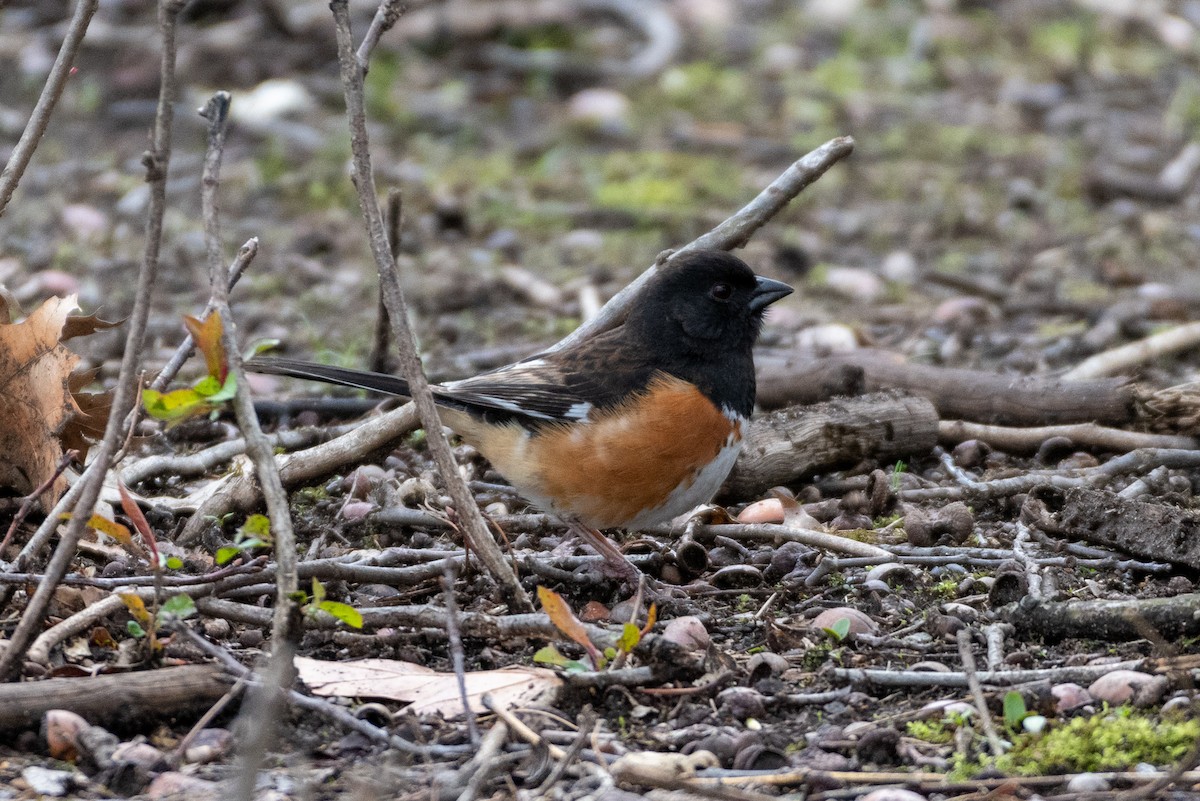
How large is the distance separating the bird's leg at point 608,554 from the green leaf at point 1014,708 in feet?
3.36

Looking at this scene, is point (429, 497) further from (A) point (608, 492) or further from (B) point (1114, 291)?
(B) point (1114, 291)

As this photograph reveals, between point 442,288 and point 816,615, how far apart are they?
3690 millimetres

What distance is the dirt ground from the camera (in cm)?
270

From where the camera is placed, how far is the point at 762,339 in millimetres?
6129

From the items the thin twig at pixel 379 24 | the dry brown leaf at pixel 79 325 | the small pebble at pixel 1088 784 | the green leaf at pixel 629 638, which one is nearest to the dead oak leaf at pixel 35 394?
the dry brown leaf at pixel 79 325

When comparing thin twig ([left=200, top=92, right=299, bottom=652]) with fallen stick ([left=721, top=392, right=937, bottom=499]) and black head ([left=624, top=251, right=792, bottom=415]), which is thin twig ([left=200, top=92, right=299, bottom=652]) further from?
fallen stick ([left=721, top=392, right=937, bottom=499])

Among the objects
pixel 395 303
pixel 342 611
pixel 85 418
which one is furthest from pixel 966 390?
pixel 85 418

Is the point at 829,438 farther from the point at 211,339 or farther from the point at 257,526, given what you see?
the point at 211,339

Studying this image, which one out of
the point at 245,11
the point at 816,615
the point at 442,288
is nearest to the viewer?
the point at 816,615

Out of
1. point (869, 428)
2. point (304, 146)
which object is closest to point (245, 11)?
point (304, 146)

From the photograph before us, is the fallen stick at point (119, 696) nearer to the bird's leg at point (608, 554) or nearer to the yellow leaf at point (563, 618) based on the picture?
the yellow leaf at point (563, 618)

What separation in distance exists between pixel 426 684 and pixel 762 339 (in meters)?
3.54

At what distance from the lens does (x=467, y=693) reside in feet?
9.21

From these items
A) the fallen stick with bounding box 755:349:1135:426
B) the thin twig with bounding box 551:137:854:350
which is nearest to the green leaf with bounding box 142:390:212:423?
the thin twig with bounding box 551:137:854:350
